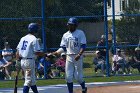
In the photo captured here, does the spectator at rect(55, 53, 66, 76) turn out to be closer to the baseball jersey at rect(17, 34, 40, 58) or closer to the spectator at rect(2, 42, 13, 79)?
the spectator at rect(2, 42, 13, 79)

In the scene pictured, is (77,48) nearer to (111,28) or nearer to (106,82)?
(106,82)

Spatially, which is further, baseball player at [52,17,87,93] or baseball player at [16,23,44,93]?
baseball player at [52,17,87,93]

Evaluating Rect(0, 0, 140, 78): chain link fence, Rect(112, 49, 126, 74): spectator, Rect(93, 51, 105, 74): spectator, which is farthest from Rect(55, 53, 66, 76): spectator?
Rect(112, 49, 126, 74): spectator

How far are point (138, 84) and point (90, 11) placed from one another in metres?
5.66

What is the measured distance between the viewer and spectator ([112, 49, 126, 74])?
2025cm

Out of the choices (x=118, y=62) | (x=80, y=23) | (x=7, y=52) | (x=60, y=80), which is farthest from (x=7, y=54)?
(x=118, y=62)

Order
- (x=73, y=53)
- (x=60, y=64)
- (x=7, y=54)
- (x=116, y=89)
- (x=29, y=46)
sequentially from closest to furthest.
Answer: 1. (x=29, y=46)
2. (x=73, y=53)
3. (x=116, y=89)
4. (x=7, y=54)
5. (x=60, y=64)

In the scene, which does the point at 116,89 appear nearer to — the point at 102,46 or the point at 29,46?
the point at 29,46

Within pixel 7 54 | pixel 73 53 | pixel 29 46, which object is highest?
pixel 29 46

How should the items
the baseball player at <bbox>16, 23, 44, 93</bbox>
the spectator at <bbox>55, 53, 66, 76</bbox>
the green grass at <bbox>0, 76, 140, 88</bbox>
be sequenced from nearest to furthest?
the baseball player at <bbox>16, 23, 44, 93</bbox> < the green grass at <bbox>0, 76, 140, 88</bbox> < the spectator at <bbox>55, 53, 66, 76</bbox>

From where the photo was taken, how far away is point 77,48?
1379cm

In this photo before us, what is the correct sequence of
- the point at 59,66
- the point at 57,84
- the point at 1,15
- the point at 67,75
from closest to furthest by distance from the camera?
the point at 67,75
the point at 57,84
the point at 59,66
the point at 1,15

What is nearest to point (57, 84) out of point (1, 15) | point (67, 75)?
point (67, 75)

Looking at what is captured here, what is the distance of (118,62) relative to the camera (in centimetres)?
2027
